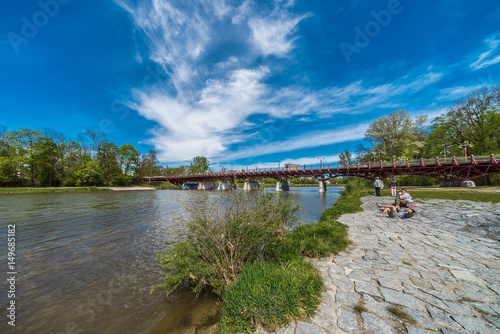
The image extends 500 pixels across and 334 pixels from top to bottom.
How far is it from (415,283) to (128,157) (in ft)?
250

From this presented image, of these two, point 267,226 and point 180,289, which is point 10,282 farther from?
point 267,226

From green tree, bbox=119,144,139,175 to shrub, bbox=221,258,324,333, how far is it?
72695mm

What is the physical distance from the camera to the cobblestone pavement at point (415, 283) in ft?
7.61

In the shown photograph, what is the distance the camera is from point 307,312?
2611 millimetres

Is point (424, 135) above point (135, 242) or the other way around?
above

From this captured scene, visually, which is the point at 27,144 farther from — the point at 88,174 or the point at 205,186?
the point at 205,186

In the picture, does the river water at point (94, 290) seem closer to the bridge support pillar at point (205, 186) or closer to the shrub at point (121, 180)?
the shrub at point (121, 180)

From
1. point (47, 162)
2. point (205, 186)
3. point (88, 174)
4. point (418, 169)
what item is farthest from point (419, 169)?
point (47, 162)

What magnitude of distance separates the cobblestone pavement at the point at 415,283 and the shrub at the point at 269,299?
0.50 ft

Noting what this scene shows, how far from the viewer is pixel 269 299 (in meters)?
2.67

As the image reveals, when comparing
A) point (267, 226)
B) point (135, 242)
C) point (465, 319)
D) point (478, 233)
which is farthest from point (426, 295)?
point (135, 242)

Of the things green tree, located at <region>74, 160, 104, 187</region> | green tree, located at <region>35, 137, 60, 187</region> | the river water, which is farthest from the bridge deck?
green tree, located at <region>35, 137, 60, 187</region>

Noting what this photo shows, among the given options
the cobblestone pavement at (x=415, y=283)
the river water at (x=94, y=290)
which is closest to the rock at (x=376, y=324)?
the cobblestone pavement at (x=415, y=283)

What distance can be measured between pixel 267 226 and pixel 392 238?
15.2 feet
